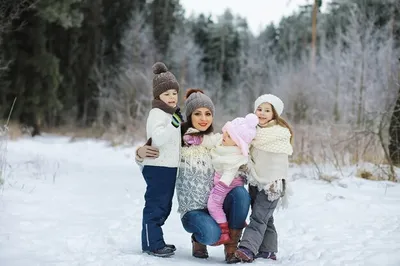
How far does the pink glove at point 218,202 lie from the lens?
11.8 feet

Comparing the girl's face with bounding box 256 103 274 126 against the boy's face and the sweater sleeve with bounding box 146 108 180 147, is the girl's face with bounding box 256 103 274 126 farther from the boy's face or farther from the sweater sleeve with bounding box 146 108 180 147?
the sweater sleeve with bounding box 146 108 180 147

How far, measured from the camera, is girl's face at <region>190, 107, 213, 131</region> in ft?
12.7

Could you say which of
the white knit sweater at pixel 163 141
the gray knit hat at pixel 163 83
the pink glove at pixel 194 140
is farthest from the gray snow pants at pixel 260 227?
the gray knit hat at pixel 163 83

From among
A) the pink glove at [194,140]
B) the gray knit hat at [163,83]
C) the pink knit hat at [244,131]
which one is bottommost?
the pink glove at [194,140]

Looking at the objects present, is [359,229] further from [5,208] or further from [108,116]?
[108,116]

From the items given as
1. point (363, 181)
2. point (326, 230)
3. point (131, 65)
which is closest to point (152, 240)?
point (326, 230)

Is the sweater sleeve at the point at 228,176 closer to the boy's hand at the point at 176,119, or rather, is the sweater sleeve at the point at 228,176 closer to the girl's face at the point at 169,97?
the boy's hand at the point at 176,119

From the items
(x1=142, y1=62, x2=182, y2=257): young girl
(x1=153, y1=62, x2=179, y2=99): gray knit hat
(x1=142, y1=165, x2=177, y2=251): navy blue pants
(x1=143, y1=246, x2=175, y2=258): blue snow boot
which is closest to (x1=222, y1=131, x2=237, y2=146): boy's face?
(x1=142, y1=62, x2=182, y2=257): young girl

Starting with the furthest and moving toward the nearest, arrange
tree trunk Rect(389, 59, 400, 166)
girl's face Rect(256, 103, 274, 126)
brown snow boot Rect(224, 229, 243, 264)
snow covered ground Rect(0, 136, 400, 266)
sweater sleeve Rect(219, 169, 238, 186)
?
1. tree trunk Rect(389, 59, 400, 166)
2. girl's face Rect(256, 103, 274, 126)
3. brown snow boot Rect(224, 229, 243, 264)
4. sweater sleeve Rect(219, 169, 238, 186)
5. snow covered ground Rect(0, 136, 400, 266)

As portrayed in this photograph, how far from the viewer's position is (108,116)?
25875mm

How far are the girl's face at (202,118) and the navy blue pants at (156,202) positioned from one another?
0.43 metres

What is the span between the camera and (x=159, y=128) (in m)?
3.70

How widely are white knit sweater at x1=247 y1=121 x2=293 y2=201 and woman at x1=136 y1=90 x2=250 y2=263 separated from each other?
0.56 feet

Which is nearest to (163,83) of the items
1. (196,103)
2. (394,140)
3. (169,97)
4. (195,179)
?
(169,97)
